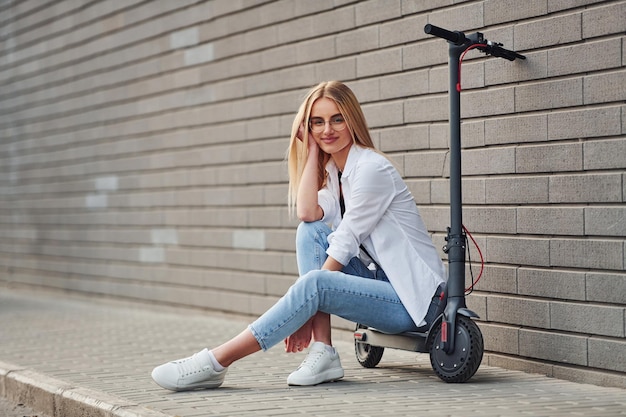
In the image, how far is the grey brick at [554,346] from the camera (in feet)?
16.6

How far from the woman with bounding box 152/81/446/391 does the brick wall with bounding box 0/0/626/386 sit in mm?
705

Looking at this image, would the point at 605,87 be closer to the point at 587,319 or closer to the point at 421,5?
the point at 587,319

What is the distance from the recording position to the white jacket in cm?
494

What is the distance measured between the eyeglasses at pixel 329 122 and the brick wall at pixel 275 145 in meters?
0.93

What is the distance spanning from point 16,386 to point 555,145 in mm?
3131

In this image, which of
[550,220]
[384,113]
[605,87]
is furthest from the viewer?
[384,113]

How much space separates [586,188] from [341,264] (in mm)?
1218

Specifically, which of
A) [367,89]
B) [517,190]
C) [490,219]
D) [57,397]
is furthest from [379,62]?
→ [57,397]

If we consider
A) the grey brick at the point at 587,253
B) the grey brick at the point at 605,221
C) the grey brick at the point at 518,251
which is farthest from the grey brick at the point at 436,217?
the grey brick at the point at 605,221

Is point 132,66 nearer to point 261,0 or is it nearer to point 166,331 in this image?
point 261,0

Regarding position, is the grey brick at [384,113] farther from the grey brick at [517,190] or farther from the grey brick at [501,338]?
the grey brick at [501,338]

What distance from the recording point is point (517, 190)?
5449mm

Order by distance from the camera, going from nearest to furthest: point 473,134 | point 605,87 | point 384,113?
point 605,87 < point 473,134 < point 384,113

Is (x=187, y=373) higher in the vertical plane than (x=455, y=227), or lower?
lower
